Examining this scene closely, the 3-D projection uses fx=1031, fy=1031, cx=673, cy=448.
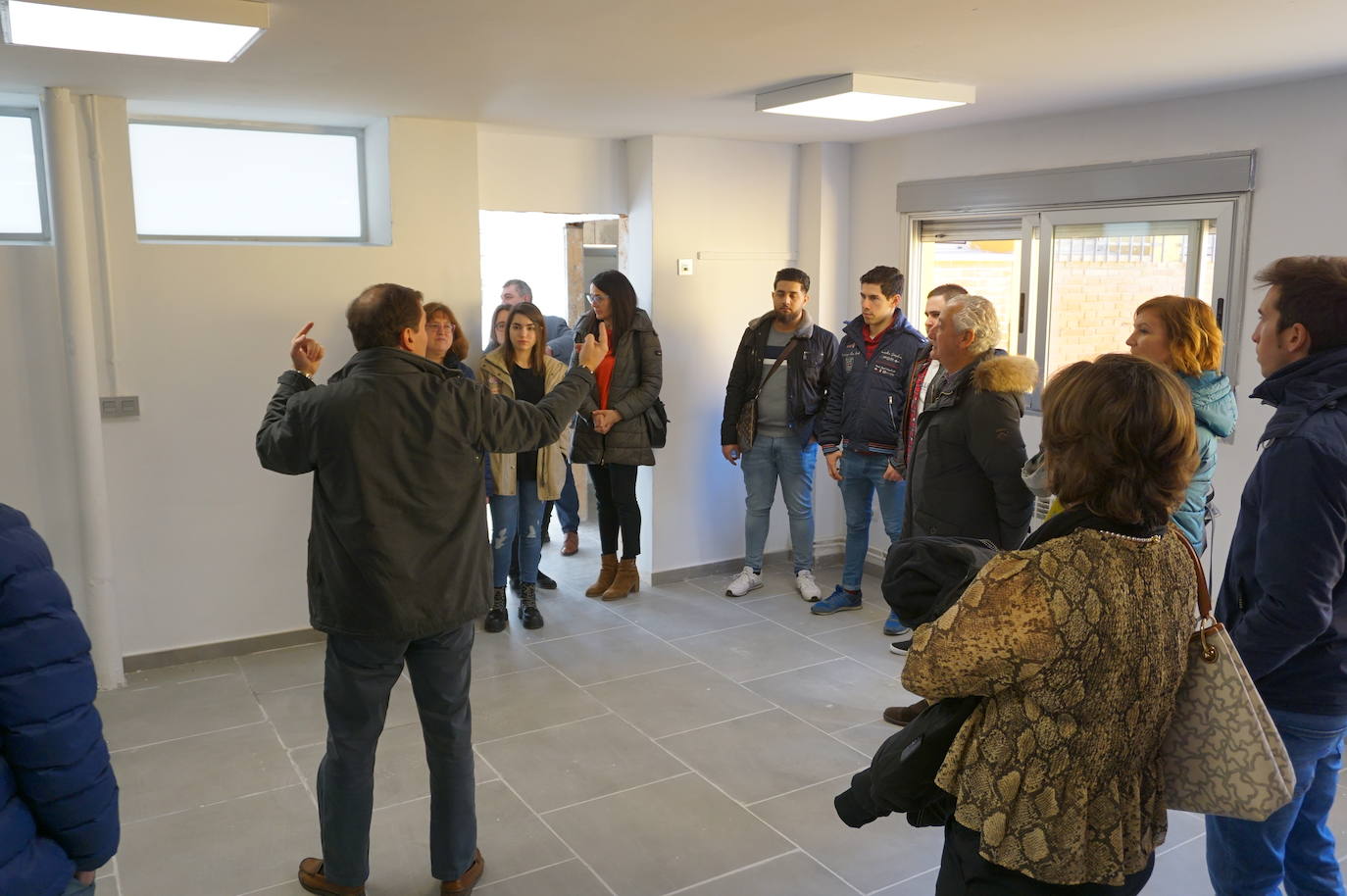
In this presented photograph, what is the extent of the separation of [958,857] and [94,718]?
1302 millimetres

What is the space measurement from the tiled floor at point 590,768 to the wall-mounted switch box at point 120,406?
1097 mm

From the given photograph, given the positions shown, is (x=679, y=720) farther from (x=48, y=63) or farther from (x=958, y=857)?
(x=48, y=63)

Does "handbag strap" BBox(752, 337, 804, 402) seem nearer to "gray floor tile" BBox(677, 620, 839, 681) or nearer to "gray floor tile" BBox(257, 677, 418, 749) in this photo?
"gray floor tile" BBox(677, 620, 839, 681)

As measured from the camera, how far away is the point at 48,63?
343 cm

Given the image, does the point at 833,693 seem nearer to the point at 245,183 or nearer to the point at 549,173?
the point at 549,173

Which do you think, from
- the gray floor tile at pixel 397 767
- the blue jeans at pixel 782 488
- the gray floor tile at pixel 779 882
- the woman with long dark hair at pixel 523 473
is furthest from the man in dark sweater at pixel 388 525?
the blue jeans at pixel 782 488

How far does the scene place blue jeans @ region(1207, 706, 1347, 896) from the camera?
6.33ft

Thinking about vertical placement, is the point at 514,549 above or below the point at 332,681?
below

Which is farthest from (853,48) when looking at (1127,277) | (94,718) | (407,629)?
(94,718)

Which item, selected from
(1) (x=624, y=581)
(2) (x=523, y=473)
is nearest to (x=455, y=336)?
(2) (x=523, y=473)

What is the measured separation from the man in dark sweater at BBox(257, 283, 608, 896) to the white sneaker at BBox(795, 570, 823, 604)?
288 centimetres

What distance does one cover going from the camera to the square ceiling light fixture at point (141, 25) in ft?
8.68

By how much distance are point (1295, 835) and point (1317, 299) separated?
1.09 m

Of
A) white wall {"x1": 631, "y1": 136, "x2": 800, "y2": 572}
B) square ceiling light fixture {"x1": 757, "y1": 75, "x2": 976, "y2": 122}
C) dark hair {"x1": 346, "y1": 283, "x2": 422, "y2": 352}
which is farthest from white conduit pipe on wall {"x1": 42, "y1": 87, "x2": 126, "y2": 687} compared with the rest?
square ceiling light fixture {"x1": 757, "y1": 75, "x2": 976, "y2": 122}
